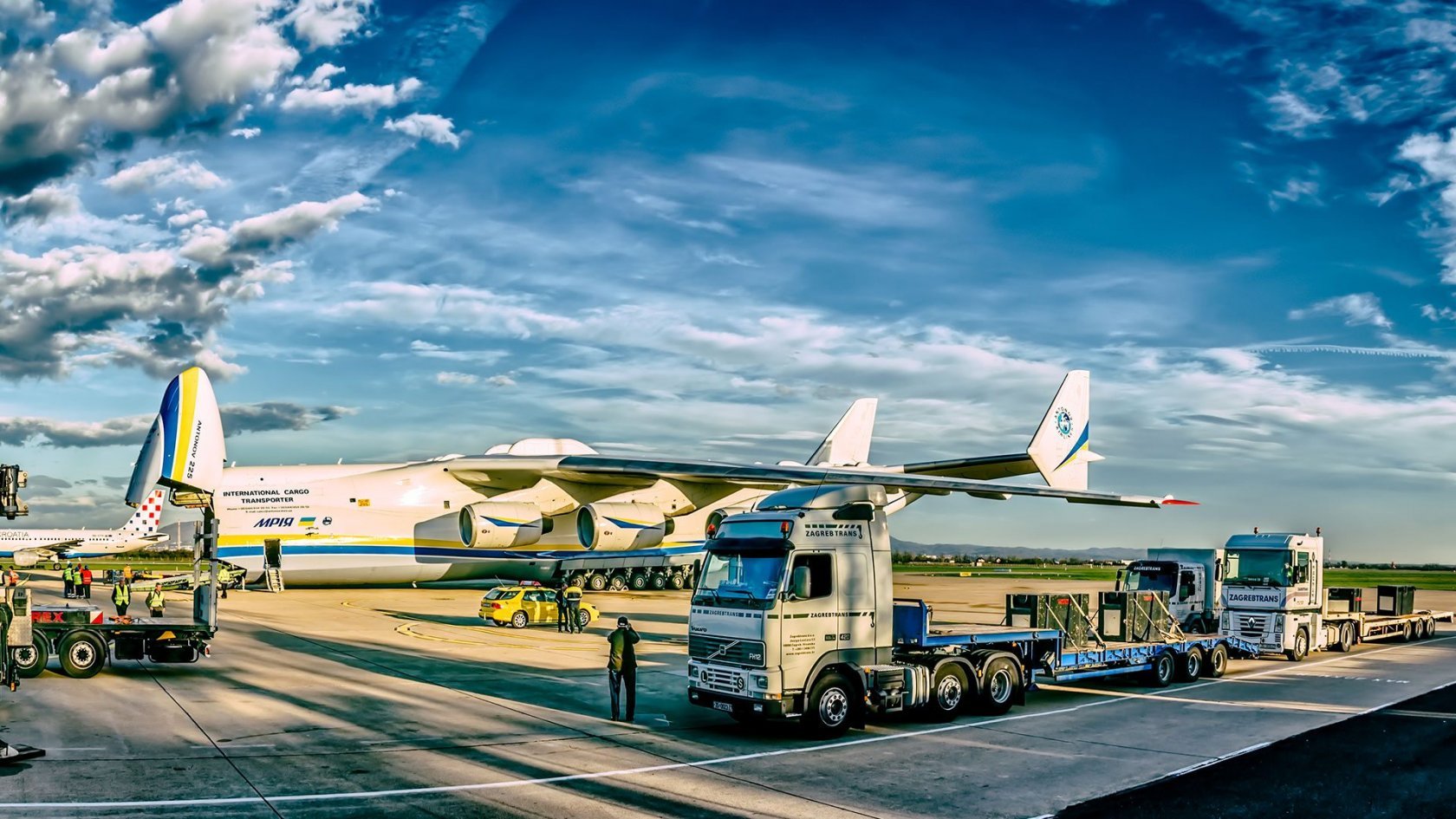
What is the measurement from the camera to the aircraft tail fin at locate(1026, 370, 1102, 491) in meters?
31.8

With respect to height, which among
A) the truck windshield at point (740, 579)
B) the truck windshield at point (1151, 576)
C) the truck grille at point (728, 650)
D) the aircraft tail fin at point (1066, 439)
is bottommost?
the truck grille at point (728, 650)

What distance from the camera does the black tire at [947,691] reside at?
52.2 ft

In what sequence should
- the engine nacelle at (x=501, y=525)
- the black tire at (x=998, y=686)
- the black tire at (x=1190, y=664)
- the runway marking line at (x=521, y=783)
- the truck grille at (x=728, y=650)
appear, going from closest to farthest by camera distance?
the runway marking line at (x=521, y=783)
the truck grille at (x=728, y=650)
the black tire at (x=998, y=686)
the black tire at (x=1190, y=664)
the engine nacelle at (x=501, y=525)

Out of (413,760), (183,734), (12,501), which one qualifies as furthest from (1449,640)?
(12,501)

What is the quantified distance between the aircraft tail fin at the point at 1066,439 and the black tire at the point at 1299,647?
7908 millimetres

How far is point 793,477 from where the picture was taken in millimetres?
25656

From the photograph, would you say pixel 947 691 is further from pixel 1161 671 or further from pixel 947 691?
pixel 1161 671

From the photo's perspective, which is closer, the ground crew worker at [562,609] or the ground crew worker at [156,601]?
the ground crew worker at [562,609]

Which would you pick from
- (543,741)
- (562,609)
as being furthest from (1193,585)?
(543,741)

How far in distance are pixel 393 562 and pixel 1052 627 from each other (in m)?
29.5

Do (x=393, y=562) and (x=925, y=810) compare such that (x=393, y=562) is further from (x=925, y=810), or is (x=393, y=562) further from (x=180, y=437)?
(x=925, y=810)

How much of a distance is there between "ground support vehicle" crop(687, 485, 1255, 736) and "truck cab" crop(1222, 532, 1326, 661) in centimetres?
1058

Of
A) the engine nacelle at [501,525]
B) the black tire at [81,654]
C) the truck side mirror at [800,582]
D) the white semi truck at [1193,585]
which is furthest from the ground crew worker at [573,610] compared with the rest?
the truck side mirror at [800,582]

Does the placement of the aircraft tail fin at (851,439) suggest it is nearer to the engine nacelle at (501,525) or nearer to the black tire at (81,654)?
the engine nacelle at (501,525)
